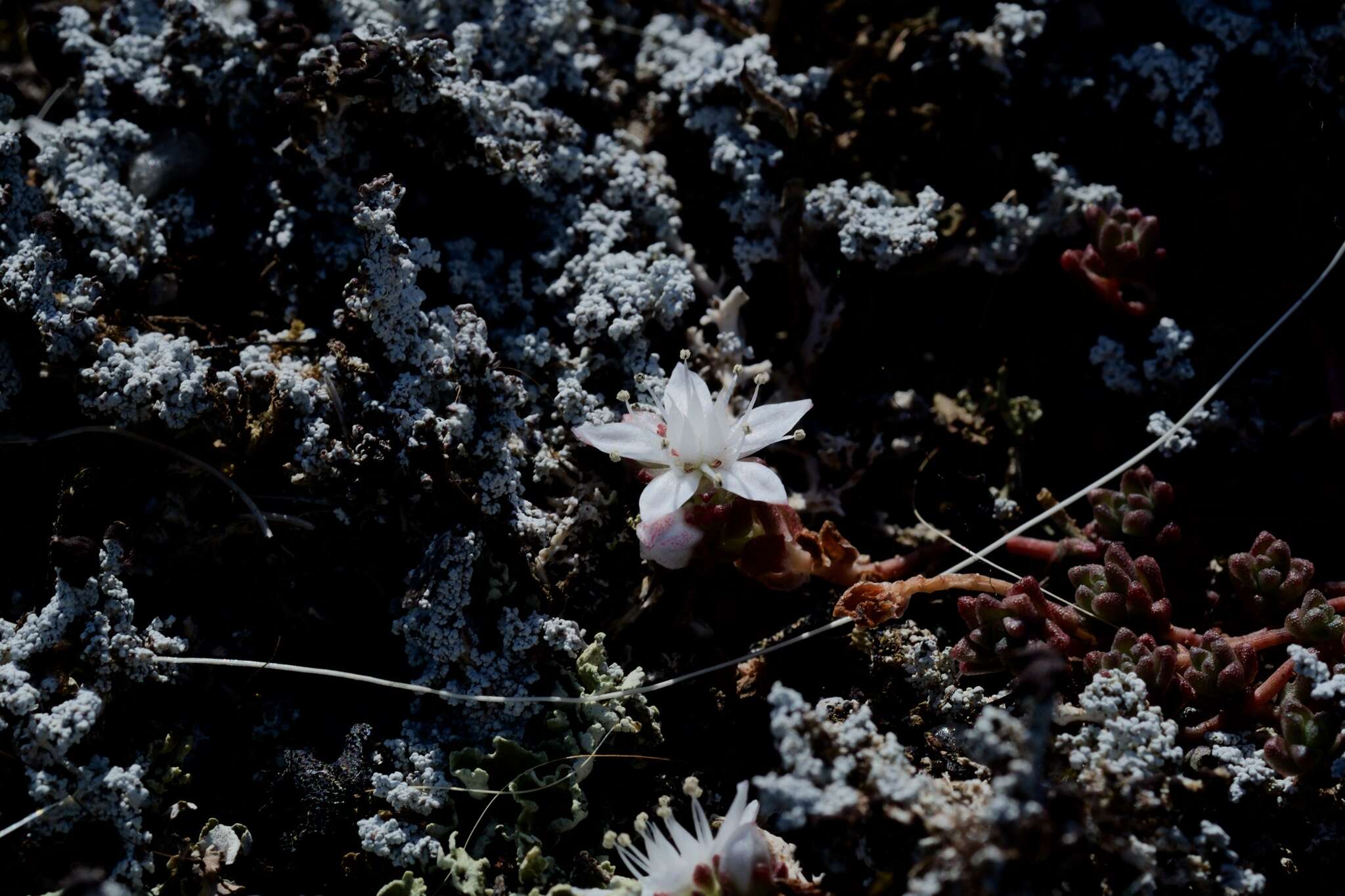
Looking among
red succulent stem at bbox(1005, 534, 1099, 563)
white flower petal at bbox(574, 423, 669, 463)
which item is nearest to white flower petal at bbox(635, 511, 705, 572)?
white flower petal at bbox(574, 423, 669, 463)

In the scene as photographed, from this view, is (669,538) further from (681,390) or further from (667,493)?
(681,390)

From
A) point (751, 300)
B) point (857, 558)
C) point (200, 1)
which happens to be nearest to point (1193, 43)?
point (751, 300)

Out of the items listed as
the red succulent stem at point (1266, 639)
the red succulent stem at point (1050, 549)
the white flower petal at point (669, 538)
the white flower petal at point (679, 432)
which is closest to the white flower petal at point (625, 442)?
the white flower petal at point (679, 432)

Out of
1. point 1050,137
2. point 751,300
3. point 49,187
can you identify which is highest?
point 1050,137

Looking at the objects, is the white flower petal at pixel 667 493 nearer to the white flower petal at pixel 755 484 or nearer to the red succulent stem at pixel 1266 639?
the white flower petal at pixel 755 484

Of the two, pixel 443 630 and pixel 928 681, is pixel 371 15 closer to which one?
pixel 443 630

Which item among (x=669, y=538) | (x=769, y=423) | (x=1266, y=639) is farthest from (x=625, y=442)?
(x=1266, y=639)
